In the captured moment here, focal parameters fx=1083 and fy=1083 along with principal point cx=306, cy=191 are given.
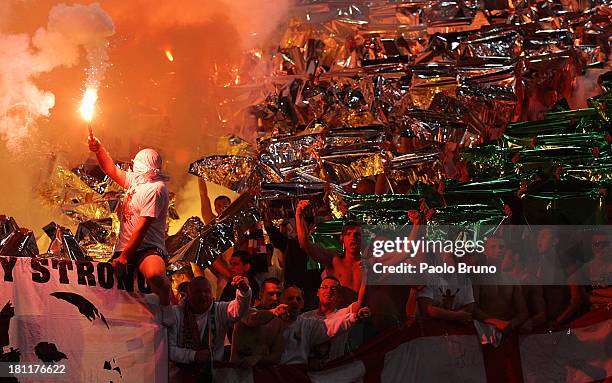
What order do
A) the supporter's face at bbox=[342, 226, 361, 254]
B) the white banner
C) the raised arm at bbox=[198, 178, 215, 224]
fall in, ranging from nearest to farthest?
the white banner, the supporter's face at bbox=[342, 226, 361, 254], the raised arm at bbox=[198, 178, 215, 224]

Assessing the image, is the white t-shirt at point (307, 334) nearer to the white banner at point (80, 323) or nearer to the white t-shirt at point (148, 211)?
the white banner at point (80, 323)

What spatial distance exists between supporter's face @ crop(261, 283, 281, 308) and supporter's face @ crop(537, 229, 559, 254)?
123 centimetres

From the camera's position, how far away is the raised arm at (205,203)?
6.04m

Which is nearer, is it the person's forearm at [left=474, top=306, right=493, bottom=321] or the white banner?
the white banner

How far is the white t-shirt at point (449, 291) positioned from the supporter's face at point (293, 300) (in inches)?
21.0

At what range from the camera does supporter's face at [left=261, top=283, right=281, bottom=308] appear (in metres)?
4.86

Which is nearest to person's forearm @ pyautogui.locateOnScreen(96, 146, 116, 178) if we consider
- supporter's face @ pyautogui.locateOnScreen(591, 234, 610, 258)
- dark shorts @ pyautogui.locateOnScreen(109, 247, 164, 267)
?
dark shorts @ pyautogui.locateOnScreen(109, 247, 164, 267)

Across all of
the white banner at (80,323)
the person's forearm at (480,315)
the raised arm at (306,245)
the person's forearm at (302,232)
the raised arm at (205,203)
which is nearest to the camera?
the white banner at (80,323)

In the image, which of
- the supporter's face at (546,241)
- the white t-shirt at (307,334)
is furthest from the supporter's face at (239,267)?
the supporter's face at (546,241)

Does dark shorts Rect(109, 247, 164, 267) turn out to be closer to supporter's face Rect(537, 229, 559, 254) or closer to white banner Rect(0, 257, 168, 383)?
white banner Rect(0, 257, 168, 383)

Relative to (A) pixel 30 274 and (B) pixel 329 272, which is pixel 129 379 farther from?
(B) pixel 329 272

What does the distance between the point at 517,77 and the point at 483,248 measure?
1.53 metres

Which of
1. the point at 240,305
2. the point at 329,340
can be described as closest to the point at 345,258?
the point at 329,340

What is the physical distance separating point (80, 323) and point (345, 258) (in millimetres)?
1268
